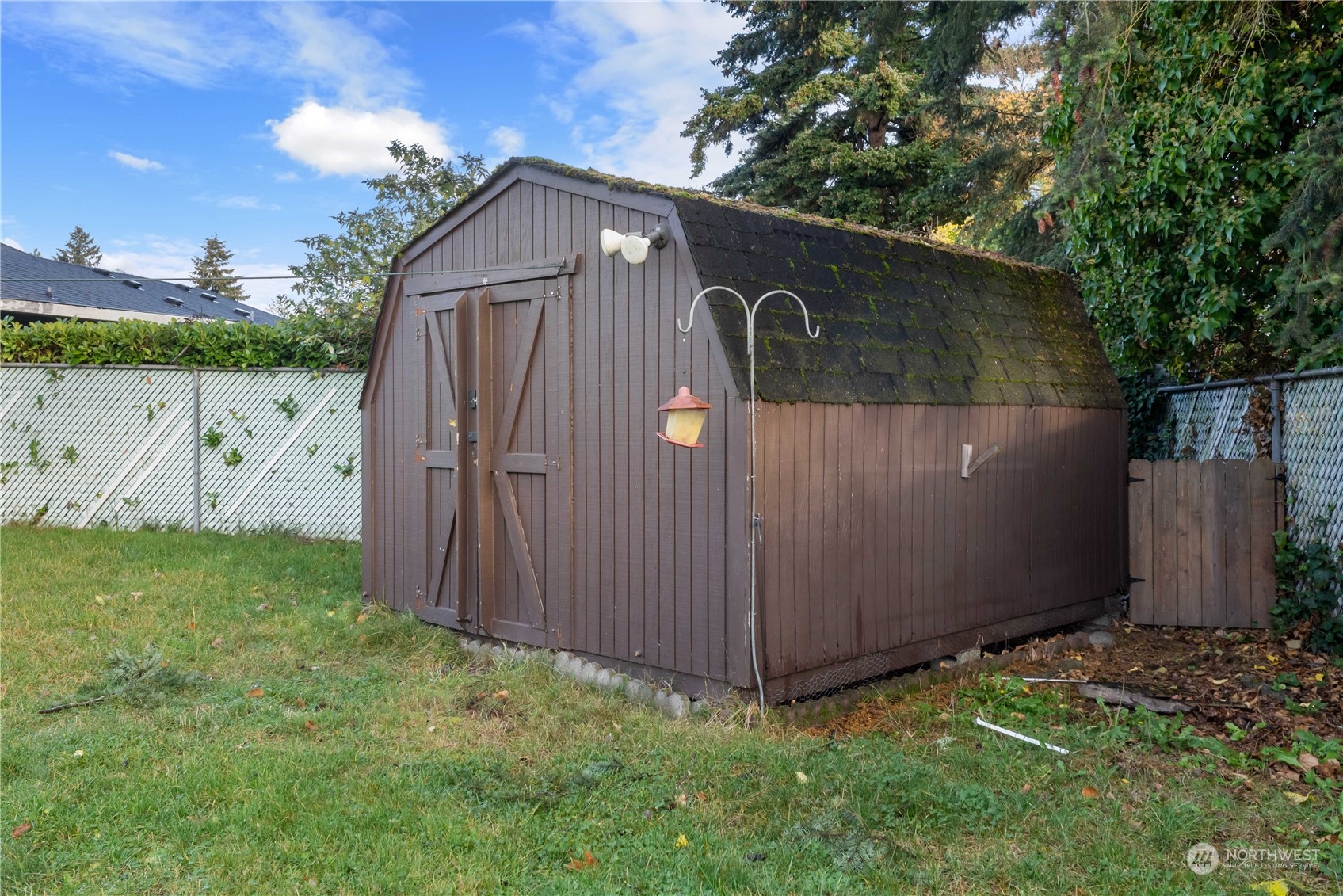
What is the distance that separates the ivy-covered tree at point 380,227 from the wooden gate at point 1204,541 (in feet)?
31.0

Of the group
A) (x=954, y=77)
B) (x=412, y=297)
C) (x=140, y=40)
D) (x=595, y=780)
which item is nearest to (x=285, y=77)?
(x=140, y=40)

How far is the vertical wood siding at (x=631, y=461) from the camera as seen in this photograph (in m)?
4.73

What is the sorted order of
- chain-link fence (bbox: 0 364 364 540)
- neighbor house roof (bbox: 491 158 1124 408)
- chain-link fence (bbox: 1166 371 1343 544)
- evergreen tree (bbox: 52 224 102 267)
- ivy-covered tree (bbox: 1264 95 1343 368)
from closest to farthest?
neighbor house roof (bbox: 491 158 1124 408)
ivy-covered tree (bbox: 1264 95 1343 368)
chain-link fence (bbox: 1166 371 1343 544)
chain-link fence (bbox: 0 364 364 540)
evergreen tree (bbox: 52 224 102 267)

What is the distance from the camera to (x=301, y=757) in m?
4.03

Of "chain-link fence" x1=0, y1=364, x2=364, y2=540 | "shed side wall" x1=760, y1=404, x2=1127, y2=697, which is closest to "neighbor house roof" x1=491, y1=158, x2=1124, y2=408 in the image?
"shed side wall" x1=760, y1=404, x2=1127, y2=697

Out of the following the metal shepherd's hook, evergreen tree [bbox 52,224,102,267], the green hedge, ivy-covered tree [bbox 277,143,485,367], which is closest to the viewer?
the metal shepherd's hook

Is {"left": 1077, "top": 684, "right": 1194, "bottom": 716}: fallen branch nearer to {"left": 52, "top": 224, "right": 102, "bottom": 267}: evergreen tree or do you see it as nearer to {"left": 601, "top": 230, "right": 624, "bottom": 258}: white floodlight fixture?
{"left": 601, "top": 230, "right": 624, "bottom": 258}: white floodlight fixture

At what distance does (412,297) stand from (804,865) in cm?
488

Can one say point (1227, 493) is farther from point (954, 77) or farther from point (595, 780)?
point (954, 77)

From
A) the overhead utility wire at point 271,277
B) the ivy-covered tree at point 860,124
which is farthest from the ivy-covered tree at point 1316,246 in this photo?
the ivy-covered tree at point 860,124

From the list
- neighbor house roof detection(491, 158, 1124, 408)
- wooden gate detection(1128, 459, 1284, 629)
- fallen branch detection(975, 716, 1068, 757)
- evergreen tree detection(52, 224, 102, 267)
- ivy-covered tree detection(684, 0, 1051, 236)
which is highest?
evergreen tree detection(52, 224, 102, 267)

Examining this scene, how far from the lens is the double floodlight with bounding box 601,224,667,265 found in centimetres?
477

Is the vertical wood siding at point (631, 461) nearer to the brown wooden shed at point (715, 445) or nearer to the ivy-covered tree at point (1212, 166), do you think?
the brown wooden shed at point (715, 445)

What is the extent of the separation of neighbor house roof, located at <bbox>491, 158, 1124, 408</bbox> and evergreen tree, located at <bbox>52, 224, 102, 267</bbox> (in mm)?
54391
